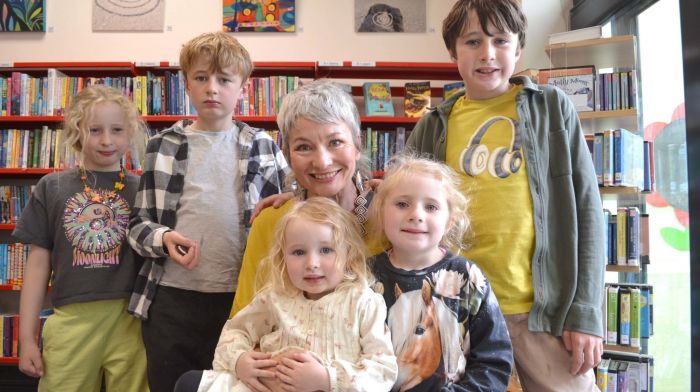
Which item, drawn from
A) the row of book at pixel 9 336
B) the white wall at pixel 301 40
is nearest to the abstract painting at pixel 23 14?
the white wall at pixel 301 40

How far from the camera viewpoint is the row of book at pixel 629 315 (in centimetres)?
283

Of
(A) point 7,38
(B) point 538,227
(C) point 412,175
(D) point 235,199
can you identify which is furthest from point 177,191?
(A) point 7,38

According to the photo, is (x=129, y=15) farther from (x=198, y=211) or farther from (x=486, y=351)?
(x=486, y=351)

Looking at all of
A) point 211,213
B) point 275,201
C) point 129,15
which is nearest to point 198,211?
point 211,213

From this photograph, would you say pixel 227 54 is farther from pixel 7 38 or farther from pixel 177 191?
pixel 7 38

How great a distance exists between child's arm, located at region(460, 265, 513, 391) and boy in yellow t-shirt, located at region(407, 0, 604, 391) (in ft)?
0.73

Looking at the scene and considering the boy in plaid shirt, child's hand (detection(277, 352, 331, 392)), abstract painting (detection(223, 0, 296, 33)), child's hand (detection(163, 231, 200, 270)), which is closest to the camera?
child's hand (detection(277, 352, 331, 392))

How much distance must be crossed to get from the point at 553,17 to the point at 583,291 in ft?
10.1

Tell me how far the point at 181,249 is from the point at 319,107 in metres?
0.58

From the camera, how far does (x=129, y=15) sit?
4.22 meters

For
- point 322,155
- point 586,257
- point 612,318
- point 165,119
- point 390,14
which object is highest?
point 390,14

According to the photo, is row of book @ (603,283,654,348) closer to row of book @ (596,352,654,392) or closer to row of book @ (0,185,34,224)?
row of book @ (596,352,654,392)

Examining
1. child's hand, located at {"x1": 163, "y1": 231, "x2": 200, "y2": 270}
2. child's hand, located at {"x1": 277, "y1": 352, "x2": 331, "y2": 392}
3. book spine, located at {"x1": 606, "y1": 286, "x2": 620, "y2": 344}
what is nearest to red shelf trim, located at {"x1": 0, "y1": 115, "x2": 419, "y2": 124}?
book spine, located at {"x1": 606, "y1": 286, "x2": 620, "y2": 344}

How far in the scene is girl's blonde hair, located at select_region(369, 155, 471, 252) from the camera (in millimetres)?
1162
